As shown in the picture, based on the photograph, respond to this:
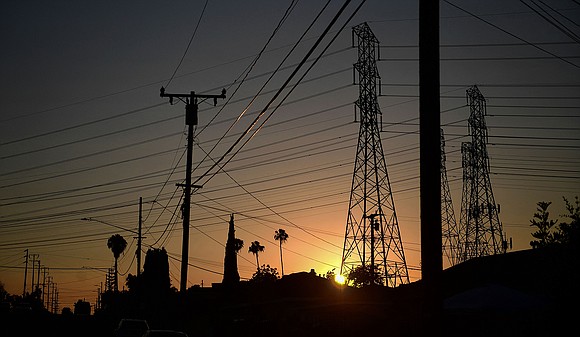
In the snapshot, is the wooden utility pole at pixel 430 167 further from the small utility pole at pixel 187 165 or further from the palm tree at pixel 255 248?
the palm tree at pixel 255 248

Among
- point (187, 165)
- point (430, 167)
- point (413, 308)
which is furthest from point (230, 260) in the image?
point (430, 167)

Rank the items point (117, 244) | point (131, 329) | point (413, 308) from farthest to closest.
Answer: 1. point (117, 244)
2. point (131, 329)
3. point (413, 308)

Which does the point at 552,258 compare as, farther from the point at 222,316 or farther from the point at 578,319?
the point at 222,316

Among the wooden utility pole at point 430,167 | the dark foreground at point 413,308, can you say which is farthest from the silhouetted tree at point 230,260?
the wooden utility pole at point 430,167

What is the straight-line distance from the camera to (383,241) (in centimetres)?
5128

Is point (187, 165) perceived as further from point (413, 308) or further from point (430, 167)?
point (430, 167)

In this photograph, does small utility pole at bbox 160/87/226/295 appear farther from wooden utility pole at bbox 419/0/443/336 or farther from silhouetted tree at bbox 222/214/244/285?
silhouetted tree at bbox 222/214/244/285

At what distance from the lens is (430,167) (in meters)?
13.4

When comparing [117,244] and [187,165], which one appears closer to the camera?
[187,165]

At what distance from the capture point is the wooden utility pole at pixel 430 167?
1320 cm

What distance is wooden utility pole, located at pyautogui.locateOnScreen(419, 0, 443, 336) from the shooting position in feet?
43.3

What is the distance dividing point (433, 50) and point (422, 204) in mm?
2871

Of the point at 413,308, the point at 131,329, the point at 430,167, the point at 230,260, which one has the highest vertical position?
the point at 230,260

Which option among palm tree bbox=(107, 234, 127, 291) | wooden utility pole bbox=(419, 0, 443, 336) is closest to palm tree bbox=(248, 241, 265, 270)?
palm tree bbox=(107, 234, 127, 291)
